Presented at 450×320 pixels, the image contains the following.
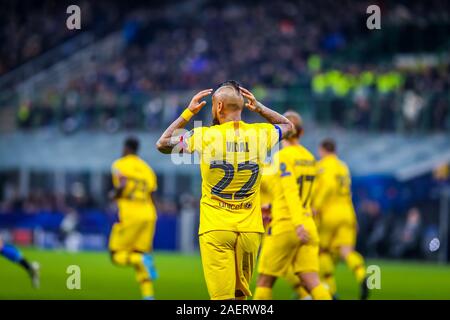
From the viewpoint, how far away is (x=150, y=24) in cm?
4128

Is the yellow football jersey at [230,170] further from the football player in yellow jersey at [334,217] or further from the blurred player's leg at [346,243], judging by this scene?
the blurred player's leg at [346,243]

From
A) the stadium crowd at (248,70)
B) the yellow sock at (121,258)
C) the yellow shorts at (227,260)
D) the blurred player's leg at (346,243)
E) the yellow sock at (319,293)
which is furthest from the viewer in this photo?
the stadium crowd at (248,70)

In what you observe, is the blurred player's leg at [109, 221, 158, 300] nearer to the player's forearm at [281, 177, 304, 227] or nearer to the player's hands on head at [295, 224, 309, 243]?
the player's forearm at [281, 177, 304, 227]

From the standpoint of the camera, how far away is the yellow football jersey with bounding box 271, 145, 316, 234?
11.0m

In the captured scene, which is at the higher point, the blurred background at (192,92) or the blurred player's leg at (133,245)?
the blurred background at (192,92)

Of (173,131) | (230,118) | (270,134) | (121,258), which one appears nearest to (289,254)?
(270,134)

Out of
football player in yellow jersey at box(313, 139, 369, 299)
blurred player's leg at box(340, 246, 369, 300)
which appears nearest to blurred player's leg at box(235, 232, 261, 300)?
football player in yellow jersey at box(313, 139, 369, 299)

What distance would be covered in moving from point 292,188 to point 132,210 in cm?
524

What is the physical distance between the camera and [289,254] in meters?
11.4

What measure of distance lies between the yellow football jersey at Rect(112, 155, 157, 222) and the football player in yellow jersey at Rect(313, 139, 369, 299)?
267 centimetres

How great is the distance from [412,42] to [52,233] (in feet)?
47.1

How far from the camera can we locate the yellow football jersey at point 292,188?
1099 cm

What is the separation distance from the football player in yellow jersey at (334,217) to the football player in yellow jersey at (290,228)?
135 inches
